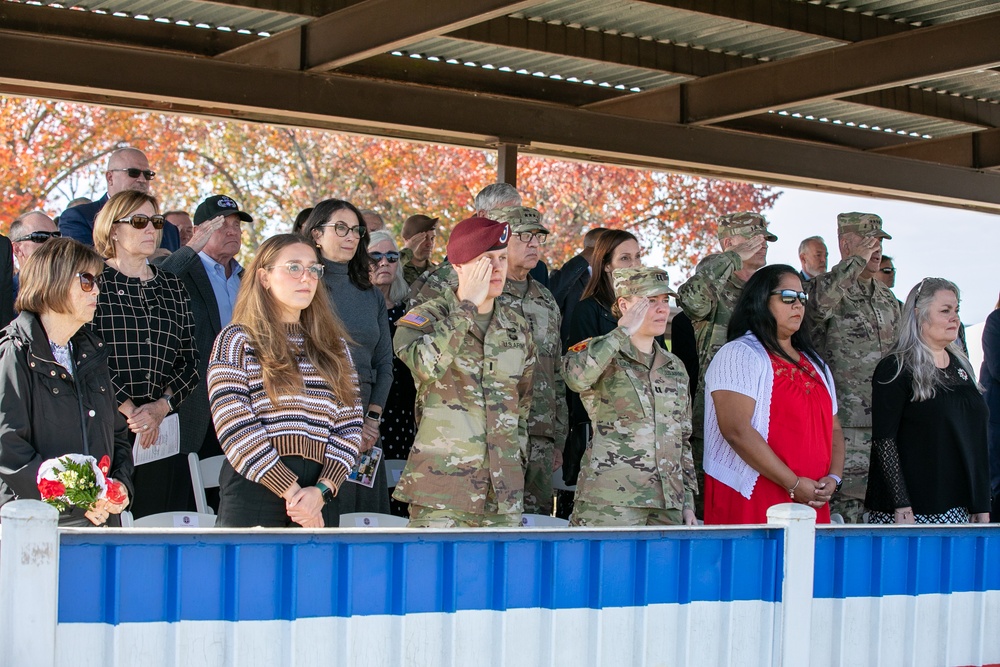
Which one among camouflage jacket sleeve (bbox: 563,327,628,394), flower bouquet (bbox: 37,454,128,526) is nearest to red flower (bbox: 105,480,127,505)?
flower bouquet (bbox: 37,454,128,526)

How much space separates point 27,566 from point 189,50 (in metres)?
5.11

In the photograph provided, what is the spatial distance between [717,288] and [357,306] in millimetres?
1664

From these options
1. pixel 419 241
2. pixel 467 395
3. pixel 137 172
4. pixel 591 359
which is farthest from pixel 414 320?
pixel 419 241

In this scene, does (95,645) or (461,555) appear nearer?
(95,645)

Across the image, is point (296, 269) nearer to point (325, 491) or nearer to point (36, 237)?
point (325, 491)

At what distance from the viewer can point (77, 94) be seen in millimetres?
7129

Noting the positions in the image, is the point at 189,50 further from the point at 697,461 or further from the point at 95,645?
the point at 95,645

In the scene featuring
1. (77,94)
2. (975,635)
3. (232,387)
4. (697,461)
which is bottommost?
(975,635)

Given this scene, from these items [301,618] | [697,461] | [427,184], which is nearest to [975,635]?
[697,461]

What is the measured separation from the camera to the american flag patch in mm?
4453

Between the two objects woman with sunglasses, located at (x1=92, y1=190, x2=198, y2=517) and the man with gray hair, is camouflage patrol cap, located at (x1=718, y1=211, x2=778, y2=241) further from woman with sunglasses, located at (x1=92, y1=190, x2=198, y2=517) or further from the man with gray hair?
woman with sunglasses, located at (x1=92, y1=190, x2=198, y2=517)

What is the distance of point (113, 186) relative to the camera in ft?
19.4

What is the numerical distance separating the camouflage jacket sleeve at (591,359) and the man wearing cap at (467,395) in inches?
7.3

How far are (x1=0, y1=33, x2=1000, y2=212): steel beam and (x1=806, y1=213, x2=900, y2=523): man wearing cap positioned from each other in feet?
9.41
